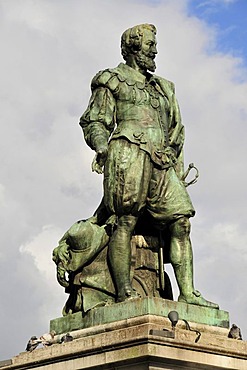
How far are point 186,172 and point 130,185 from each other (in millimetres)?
1482

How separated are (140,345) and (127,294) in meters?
1.79

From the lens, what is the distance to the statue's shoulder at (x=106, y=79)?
685 inches

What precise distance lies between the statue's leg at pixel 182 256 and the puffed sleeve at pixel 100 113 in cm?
194

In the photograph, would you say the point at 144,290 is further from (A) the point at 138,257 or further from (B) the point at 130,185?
(B) the point at 130,185

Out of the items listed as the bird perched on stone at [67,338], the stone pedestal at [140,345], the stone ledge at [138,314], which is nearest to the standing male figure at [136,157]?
the stone ledge at [138,314]

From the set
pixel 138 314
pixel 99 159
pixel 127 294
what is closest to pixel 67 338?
pixel 127 294

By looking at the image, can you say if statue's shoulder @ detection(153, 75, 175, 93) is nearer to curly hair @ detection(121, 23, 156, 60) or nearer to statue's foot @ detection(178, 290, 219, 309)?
curly hair @ detection(121, 23, 156, 60)

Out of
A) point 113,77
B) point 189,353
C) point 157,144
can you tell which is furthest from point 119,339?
point 113,77

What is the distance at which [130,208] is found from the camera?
16.6 metres

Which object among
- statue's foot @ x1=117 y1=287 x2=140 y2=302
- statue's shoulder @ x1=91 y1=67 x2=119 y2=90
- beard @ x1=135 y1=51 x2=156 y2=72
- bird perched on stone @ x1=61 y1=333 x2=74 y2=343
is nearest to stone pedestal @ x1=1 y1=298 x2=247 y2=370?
bird perched on stone @ x1=61 y1=333 x2=74 y2=343

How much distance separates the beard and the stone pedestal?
441 centimetres

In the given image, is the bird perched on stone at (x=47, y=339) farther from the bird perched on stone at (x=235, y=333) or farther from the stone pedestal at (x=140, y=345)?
the bird perched on stone at (x=235, y=333)

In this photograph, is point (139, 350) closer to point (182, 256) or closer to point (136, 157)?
point (182, 256)

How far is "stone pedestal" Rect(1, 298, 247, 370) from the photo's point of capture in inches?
567
